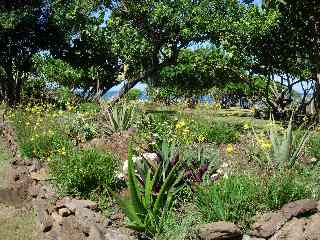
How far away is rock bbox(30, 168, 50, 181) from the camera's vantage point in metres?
9.87

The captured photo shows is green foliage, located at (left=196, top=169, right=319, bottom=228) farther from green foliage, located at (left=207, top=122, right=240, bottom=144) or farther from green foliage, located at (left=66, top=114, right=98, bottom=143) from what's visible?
green foliage, located at (left=66, top=114, right=98, bottom=143)

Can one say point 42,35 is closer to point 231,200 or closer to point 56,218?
point 56,218

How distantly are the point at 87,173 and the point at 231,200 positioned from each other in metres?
2.72

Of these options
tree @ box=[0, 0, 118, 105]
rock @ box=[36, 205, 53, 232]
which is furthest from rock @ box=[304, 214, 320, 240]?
tree @ box=[0, 0, 118, 105]

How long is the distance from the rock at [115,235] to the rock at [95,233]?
2.6 inches

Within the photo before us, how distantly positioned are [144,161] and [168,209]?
926 millimetres

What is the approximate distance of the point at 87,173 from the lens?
8.43 m

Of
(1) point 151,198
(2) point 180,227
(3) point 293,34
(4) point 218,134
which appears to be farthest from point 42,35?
(2) point 180,227

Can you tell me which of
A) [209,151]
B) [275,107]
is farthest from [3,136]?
[275,107]

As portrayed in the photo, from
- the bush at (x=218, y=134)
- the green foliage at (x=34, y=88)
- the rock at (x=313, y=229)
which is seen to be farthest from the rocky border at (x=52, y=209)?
the green foliage at (x=34, y=88)

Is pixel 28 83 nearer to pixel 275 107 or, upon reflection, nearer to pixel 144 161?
pixel 275 107

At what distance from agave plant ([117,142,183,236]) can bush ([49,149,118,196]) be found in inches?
36.0

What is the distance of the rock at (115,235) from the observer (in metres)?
6.84

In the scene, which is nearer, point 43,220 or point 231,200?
point 231,200
